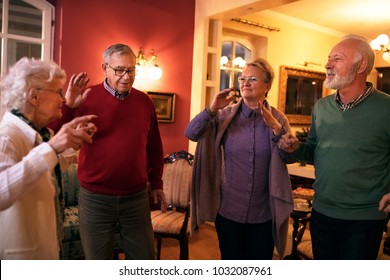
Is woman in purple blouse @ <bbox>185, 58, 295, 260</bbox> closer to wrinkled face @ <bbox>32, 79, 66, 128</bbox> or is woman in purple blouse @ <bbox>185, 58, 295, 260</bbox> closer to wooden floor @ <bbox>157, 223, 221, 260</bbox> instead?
wrinkled face @ <bbox>32, 79, 66, 128</bbox>

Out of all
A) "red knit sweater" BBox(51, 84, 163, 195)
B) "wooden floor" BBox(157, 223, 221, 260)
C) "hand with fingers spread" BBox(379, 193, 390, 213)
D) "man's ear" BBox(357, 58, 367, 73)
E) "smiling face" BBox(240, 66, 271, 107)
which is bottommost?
"wooden floor" BBox(157, 223, 221, 260)

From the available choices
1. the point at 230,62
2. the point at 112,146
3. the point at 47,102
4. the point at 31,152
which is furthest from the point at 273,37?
the point at 31,152

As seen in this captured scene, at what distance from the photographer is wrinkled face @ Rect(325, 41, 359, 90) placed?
1439 millimetres

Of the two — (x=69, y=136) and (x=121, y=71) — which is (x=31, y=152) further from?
(x=121, y=71)

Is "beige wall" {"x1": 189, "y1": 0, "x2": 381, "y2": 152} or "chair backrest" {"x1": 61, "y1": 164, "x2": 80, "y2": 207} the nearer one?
"chair backrest" {"x1": 61, "y1": 164, "x2": 80, "y2": 207}

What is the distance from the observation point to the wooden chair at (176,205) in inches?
99.6

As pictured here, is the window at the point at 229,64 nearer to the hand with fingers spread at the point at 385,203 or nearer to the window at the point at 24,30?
the window at the point at 24,30

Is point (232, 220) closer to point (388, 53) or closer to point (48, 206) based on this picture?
point (48, 206)

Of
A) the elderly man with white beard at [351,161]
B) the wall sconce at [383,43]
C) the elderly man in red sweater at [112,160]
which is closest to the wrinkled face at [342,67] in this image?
the elderly man with white beard at [351,161]

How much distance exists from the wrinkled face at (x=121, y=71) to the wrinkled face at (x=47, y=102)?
42cm

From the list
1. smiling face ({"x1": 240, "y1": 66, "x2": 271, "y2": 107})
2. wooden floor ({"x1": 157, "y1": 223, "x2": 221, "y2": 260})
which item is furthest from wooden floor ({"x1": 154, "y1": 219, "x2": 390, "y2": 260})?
smiling face ({"x1": 240, "y1": 66, "x2": 271, "y2": 107})

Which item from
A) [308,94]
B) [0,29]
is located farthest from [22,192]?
[308,94]

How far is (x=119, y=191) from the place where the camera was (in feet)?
5.12

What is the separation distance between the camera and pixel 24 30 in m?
2.99
